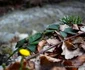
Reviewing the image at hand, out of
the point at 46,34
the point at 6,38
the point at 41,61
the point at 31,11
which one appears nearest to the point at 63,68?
the point at 41,61

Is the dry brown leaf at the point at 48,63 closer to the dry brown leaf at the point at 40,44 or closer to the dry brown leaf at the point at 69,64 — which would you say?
the dry brown leaf at the point at 69,64

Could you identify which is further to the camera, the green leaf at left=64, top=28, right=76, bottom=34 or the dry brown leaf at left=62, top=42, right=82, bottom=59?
the green leaf at left=64, top=28, right=76, bottom=34

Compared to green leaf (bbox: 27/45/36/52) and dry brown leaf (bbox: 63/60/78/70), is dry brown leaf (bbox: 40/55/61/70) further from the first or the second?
green leaf (bbox: 27/45/36/52)

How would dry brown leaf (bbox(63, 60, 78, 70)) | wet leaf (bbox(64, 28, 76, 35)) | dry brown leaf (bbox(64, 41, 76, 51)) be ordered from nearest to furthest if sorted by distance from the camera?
dry brown leaf (bbox(63, 60, 78, 70)) < dry brown leaf (bbox(64, 41, 76, 51)) < wet leaf (bbox(64, 28, 76, 35))

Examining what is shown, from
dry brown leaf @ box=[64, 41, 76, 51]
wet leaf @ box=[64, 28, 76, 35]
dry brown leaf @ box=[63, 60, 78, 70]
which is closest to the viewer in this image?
dry brown leaf @ box=[63, 60, 78, 70]

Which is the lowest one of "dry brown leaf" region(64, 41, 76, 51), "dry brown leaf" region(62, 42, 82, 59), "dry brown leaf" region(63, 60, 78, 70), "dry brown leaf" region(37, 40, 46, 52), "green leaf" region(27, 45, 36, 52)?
"green leaf" region(27, 45, 36, 52)

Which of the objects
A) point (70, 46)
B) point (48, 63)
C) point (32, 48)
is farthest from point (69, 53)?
point (32, 48)

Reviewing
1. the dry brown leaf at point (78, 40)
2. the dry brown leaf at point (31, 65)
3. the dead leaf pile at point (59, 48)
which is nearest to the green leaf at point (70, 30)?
the dead leaf pile at point (59, 48)

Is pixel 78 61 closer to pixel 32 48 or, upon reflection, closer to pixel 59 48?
pixel 59 48

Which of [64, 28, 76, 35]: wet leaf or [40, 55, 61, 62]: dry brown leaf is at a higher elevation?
[64, 28, 76, 35]: wet leaf

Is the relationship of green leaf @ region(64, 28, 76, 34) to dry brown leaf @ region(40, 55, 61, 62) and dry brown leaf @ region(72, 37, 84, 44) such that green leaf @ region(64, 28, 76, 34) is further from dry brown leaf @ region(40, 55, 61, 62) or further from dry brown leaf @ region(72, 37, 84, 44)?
dry brown leaf @ region(40, 55, 61, 62)

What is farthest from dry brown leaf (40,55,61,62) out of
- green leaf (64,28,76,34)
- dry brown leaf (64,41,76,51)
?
green leaf (64,28,76,34)
